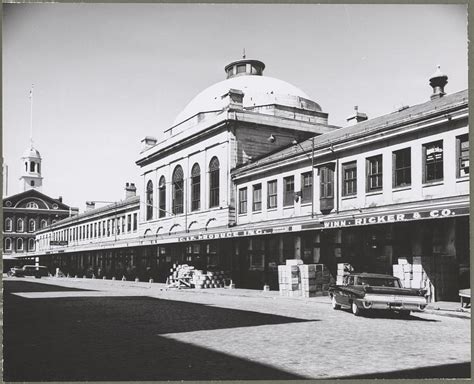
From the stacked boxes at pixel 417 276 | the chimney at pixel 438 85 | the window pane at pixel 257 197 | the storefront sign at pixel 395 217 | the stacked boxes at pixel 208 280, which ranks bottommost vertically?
the stacked boxes at pixel 208 280

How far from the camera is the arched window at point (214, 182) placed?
1609 inches

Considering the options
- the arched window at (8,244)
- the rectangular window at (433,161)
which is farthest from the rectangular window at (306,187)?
the arched window at (8,244)

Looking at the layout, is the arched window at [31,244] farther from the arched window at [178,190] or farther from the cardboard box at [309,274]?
the cardboard box at [309,274]

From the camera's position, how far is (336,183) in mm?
29094

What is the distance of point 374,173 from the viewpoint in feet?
88.3

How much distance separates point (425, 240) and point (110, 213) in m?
47.5

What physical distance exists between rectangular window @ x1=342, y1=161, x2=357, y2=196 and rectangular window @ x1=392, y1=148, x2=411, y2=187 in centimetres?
286

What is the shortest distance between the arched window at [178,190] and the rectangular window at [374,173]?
21.8 m

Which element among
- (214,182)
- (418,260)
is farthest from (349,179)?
(214,182)

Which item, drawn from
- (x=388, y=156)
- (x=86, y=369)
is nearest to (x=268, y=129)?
(x=388, y=156)

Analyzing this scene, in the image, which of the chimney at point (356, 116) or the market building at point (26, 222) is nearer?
the chimney at point (356, 116)

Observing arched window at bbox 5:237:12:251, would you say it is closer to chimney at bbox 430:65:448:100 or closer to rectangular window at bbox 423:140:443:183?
chimney at bbox 430:65:448:100

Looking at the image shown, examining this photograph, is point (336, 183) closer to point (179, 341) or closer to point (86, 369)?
point (179, 341)

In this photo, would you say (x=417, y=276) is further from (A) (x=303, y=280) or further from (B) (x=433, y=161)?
(B) (x=433, y=161)
